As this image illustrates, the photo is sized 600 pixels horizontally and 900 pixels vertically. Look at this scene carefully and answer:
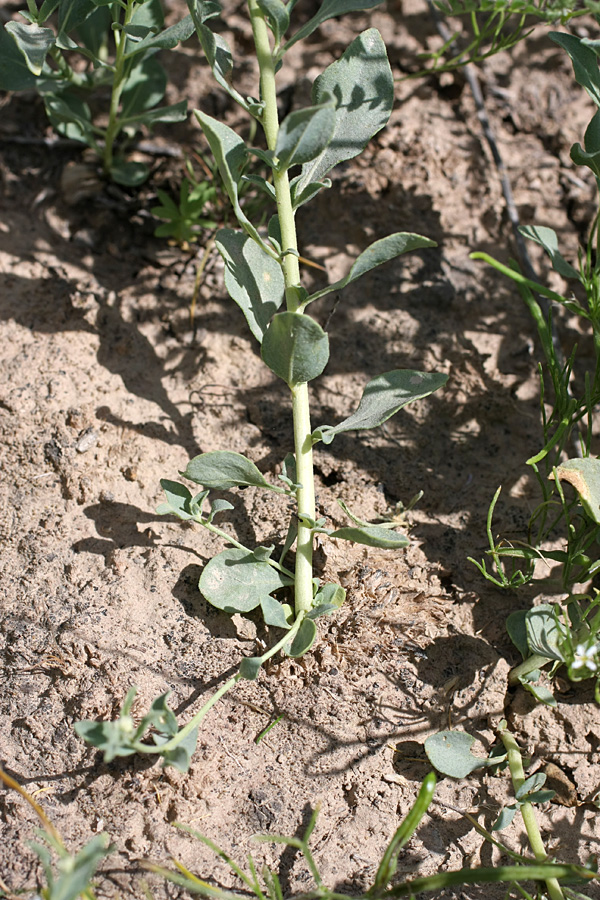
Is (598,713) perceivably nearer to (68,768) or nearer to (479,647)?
(479,647)

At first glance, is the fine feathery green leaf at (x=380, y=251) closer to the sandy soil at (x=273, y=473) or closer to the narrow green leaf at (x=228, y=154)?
the narrow green leaf at (x=228, y=154)

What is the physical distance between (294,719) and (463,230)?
5.86 ft

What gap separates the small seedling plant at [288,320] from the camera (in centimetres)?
164

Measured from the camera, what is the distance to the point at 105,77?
2.43 m

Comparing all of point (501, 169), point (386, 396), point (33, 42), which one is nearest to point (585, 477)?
point (386, 396)

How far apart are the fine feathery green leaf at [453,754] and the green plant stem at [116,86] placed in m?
2.05

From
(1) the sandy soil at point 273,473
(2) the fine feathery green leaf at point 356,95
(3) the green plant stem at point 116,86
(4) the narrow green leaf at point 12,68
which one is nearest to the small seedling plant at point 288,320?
(2) the fine feathery green leaf at point 356,95

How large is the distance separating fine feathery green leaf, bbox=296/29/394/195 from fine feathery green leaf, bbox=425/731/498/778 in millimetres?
1401

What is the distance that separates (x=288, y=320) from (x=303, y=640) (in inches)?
31.0

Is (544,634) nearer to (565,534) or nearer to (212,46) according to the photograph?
(565,534)

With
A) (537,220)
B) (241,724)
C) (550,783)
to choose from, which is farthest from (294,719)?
(537,220)

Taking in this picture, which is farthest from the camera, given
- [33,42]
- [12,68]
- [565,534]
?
[12,68]

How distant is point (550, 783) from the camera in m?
1.84

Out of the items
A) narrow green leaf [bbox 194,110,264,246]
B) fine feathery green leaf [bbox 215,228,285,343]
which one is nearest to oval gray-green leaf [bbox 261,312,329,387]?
fine feathery green leaf [bbox 215,228,285,343]
